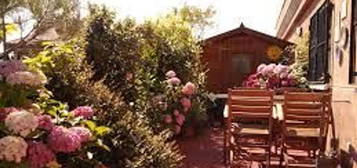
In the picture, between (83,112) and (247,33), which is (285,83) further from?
(83,112)

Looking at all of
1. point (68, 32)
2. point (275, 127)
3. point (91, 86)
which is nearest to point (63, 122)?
point (91, 86)

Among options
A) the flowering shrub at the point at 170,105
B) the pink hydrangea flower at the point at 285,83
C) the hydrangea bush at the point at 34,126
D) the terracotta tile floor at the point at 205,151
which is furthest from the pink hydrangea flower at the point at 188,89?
the hydrangea bush at the point at 34,126

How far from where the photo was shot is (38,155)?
120 inches

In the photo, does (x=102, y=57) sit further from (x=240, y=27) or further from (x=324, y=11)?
(x=240, y=27)

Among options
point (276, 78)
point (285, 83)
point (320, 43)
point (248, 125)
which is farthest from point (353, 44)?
point (276, 78)

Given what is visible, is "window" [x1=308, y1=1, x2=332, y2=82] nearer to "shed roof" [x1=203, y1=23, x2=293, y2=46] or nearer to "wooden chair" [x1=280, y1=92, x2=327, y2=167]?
"wooden chair" [x1=280, y1=92, x2=327, y2=167]

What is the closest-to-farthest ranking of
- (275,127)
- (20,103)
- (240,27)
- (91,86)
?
(20,103) → (91,86) → (275,127) → (240,27)

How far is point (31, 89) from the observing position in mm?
3486

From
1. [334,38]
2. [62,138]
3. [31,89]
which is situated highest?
[334,38]

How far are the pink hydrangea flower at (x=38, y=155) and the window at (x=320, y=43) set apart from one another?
5030 millimetres

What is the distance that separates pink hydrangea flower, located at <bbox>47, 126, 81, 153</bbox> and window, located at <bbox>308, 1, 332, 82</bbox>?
4.83 metres

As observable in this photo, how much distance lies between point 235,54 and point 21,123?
10608 millimetres

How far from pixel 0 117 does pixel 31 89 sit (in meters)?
0.44

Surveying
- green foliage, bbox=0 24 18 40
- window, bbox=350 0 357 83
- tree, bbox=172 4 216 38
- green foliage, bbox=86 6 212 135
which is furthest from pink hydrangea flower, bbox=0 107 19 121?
tree, bbox=172 4 216 38
